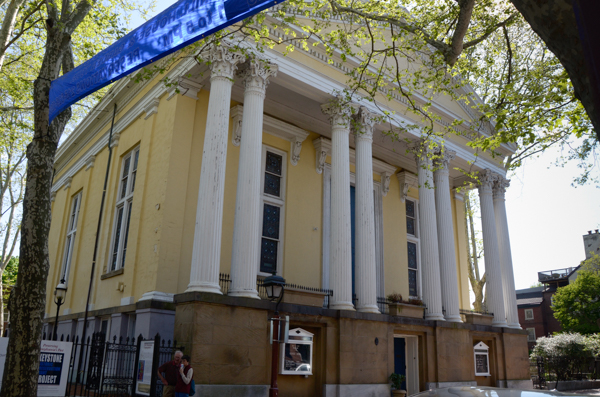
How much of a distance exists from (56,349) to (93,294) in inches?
381

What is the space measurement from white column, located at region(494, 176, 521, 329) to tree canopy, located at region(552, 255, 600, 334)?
97.8 feet

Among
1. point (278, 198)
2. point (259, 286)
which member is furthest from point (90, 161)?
point (259, 286)

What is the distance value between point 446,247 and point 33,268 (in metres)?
16.4

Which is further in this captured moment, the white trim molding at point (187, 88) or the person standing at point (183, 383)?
the white trim molding at point (187, 88)

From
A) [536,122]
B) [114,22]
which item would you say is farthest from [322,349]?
[114,22]

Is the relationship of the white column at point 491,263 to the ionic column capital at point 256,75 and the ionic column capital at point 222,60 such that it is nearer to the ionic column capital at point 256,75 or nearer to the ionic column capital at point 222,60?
the ionic column capital at point 256,75

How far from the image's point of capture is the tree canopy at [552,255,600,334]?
4672 cm

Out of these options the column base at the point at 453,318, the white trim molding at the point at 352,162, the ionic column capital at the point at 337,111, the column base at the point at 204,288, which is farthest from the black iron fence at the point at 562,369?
the column base at the point at 204,288

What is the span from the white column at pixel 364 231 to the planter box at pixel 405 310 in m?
1.38

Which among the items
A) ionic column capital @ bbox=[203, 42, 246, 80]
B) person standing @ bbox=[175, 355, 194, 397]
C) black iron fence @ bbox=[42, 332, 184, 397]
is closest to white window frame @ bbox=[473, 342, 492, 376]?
black iron fence @ bbox=[42, 332, 184, 397]

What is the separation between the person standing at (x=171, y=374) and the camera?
10156 mm

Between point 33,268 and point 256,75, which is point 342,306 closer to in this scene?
point 256,75

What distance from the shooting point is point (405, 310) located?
58.6ft

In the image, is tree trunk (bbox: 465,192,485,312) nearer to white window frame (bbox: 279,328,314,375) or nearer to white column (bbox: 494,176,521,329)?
white column (bbox: 494,176,521,329)
